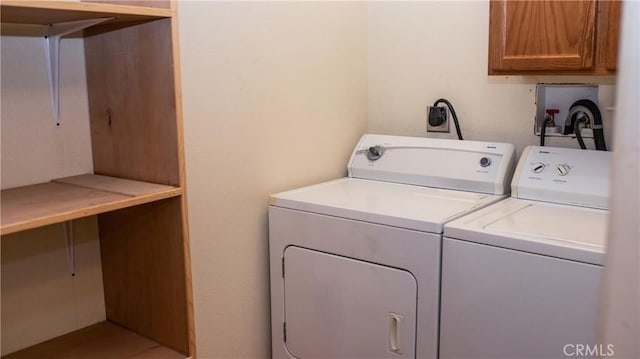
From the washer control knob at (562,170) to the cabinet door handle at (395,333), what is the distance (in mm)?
720

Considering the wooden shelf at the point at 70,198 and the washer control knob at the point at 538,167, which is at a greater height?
the wooden shelf at the point at 70,198

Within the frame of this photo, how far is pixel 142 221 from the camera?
167cm

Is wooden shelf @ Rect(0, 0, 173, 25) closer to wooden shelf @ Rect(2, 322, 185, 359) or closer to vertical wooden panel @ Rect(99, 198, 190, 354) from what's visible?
vertical wooden panel @ Rect(99, 198, 190, 354)

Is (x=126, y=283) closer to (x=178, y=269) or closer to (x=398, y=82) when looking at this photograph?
(x=178, y=269)

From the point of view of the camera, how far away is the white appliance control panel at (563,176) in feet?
5.97

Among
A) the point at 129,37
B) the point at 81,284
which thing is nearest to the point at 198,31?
the point at 129,37

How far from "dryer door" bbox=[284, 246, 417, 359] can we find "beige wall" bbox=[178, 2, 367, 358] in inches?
6.5

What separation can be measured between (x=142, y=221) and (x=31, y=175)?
1.05 feet

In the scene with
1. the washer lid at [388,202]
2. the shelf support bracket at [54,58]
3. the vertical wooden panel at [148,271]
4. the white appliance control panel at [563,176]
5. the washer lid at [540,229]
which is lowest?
the vertical wooden panel at [148,271]

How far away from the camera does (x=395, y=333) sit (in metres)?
1.76

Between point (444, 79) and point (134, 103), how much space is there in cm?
125

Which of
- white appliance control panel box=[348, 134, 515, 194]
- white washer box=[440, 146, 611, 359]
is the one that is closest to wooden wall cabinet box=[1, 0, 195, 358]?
white washer box=[440, 146, 611, 359]

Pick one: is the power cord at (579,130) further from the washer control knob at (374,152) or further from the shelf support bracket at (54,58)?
the shelf support bracket at (54,58)

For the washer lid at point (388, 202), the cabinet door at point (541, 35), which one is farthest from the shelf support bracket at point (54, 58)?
the cabinet door at point (541, 35)
